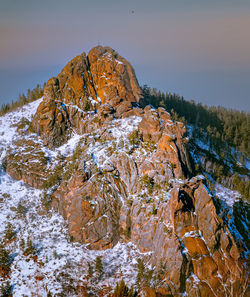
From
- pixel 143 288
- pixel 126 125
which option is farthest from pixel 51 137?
pixel 143 288

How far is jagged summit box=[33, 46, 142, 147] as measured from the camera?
56.6 m

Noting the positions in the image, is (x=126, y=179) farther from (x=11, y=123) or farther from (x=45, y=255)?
(x=11, y=123)

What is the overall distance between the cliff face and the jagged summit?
0.80 ft

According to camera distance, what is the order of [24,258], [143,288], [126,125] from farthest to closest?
[126,125], [24,258], [143,288]

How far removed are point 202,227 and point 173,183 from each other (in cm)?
813

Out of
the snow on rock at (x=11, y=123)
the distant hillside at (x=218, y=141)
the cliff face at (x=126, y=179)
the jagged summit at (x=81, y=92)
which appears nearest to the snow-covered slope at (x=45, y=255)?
the cliff face at (x=126, y=179)

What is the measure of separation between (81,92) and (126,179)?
26.4 m

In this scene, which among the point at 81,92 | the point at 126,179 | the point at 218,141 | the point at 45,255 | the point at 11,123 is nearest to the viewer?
the point at 45,255

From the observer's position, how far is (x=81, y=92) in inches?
2293

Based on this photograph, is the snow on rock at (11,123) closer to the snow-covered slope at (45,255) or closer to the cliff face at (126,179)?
the cliff face at (126,179)

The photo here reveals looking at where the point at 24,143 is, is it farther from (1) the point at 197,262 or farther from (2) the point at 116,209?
(1) the point at 197,262

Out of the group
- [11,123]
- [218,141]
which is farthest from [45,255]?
[218,141]

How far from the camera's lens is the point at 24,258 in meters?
38.6

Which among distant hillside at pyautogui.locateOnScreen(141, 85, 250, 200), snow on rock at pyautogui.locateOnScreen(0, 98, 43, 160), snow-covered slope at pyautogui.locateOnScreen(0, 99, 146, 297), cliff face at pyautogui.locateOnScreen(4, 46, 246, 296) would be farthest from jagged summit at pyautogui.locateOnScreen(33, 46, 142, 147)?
snow-covered slope at pyautogui.locateOnScreen(0, 99, 146, 297)
